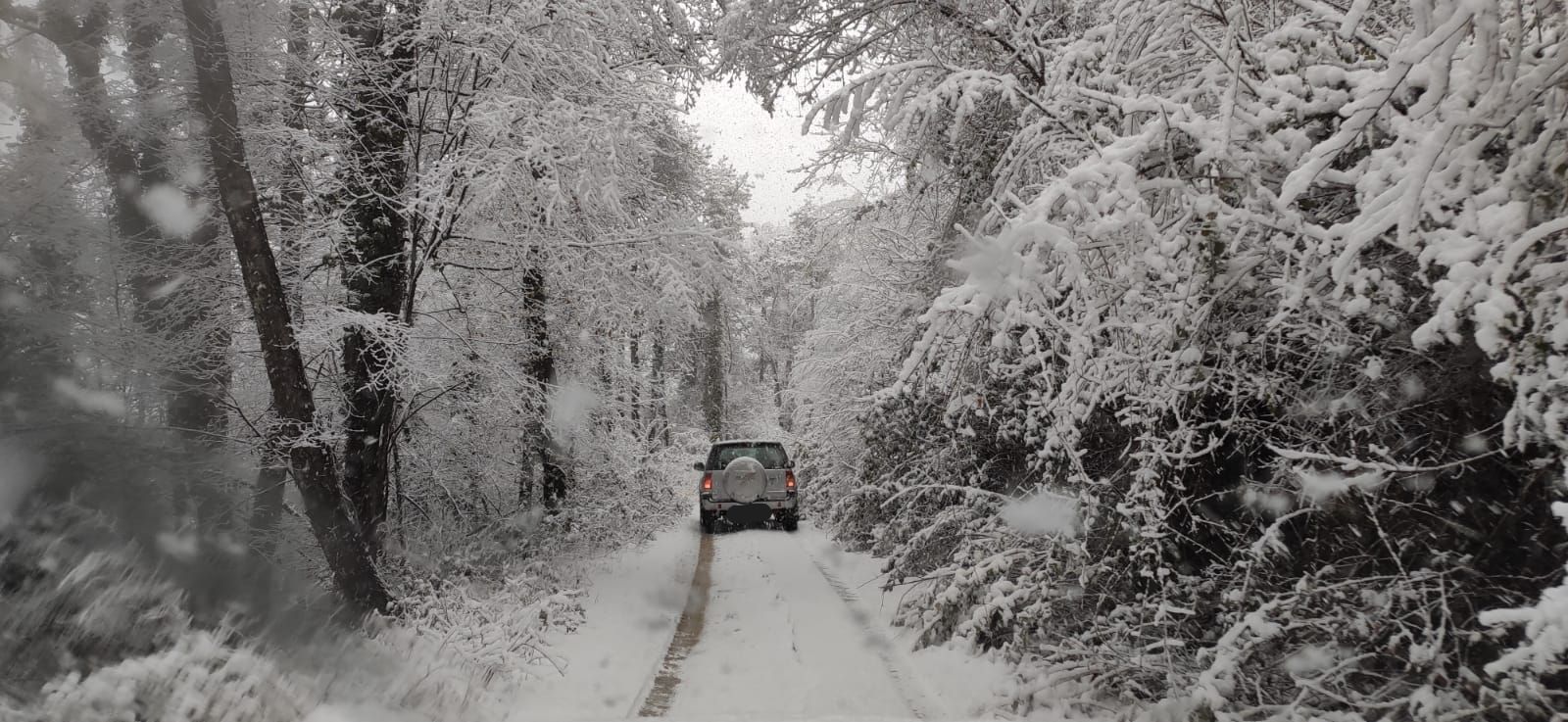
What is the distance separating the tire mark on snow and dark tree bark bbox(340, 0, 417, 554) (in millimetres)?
4524

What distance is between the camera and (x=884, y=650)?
661cm

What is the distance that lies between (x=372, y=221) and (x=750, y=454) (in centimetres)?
890

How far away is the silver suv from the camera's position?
14867 millimetres

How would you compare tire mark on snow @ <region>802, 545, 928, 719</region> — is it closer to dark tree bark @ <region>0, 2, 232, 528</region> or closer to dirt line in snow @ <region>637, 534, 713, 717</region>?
dirt line in snow @ <region>637, 534, 713, 717</region>

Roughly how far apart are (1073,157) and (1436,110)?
5.28ft

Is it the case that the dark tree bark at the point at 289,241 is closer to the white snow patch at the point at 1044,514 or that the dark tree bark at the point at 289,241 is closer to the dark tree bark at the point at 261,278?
the dark tree bark at the point at 261,278

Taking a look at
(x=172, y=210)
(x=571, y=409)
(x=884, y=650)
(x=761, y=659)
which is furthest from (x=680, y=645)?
(x=172, y=210)

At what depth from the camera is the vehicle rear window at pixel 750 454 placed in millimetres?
15148

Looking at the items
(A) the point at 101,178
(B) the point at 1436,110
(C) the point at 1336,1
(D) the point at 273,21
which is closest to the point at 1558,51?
(B) the point at 1436,110

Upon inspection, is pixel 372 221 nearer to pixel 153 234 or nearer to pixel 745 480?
pixel 153 234

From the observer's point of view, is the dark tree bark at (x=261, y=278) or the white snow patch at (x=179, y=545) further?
the dark tree bark at (x=261, y=278)

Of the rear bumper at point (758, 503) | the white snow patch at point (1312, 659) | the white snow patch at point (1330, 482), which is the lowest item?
the rear bumper at point (758, 503)

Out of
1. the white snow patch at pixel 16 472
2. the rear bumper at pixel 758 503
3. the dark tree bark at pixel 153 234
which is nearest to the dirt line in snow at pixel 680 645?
the rear bumper at pixel 758 503

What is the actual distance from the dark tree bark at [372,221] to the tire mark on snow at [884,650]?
14.8 feet
